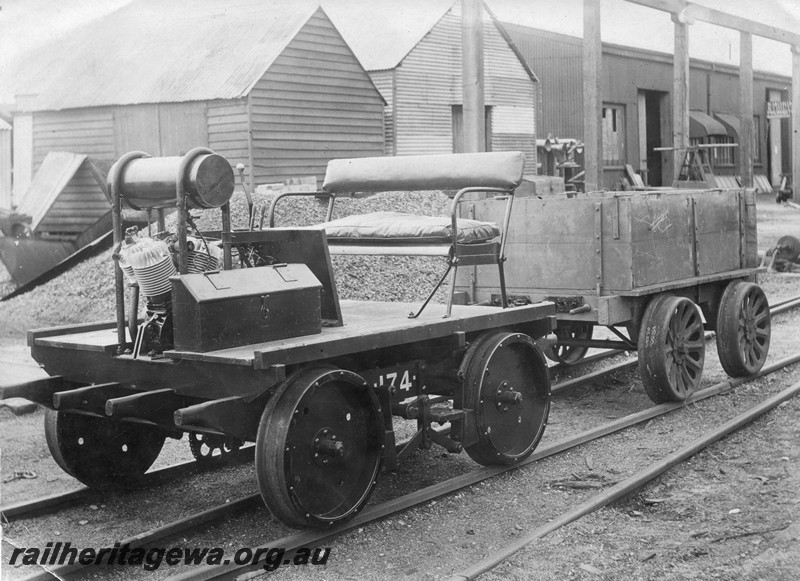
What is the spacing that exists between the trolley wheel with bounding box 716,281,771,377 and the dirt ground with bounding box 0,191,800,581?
3.74ft

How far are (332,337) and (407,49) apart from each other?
58.9ft

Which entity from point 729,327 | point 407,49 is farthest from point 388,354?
point 407,49

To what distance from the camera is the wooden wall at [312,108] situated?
17156 mm

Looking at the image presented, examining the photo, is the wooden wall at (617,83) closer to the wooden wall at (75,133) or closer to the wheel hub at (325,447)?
the wooden wall at (75,133)

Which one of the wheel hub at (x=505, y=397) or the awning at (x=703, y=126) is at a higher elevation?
the awning at (x=703, y=126)

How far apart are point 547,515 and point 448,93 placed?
18403mm

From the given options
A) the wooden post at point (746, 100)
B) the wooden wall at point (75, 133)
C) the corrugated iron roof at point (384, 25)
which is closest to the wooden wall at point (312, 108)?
the corrugated iron roof at point (384, 25)

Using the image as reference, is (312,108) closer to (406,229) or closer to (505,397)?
(406,229)

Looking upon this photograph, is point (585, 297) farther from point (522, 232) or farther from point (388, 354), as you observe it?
point (388, 354)

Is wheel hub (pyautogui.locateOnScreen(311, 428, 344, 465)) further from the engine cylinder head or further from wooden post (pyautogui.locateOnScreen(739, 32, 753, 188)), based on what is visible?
wooden post (pyautogui.locateOnScreen(739, 32, 753, 188))

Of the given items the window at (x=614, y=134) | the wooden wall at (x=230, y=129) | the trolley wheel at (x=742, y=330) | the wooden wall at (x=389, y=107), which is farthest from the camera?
the window at (x=614, y=134)

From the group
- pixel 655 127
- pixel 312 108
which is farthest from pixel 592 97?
pixel 655 127

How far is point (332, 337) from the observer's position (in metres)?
4.59

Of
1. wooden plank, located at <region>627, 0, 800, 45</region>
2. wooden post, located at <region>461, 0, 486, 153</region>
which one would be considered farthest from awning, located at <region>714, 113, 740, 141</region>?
wooden post, located at <region>461, 0, 486, 153</region>
